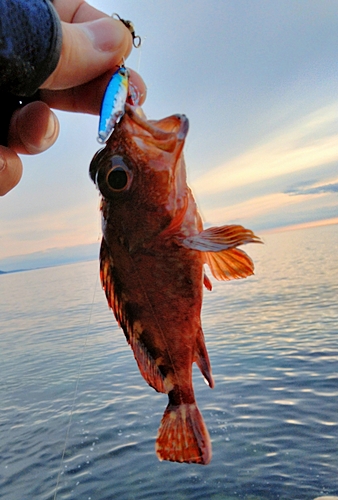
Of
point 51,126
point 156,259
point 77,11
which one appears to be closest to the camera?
point 156,259

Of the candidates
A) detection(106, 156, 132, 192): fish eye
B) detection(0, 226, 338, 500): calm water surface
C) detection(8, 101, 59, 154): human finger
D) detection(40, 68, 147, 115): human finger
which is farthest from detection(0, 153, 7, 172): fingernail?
detection(0, 226, 338, 500): calm water surface

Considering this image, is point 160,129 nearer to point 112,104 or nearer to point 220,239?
point 112,104

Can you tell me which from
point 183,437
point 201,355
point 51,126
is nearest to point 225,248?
point 201,355

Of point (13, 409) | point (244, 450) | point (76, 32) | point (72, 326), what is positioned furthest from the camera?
point (72, 326)

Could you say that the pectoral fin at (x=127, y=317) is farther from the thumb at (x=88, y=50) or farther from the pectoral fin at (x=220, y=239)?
the thumb at (x=88, y=50)

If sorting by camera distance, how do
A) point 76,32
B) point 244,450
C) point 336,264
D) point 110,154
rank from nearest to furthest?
1. point 76,32
2. point 110,154
3. point 244,450
4. point 336,264

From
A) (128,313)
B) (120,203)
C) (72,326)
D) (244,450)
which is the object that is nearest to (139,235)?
(120,203)

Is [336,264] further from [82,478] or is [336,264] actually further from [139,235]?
[139,235]
